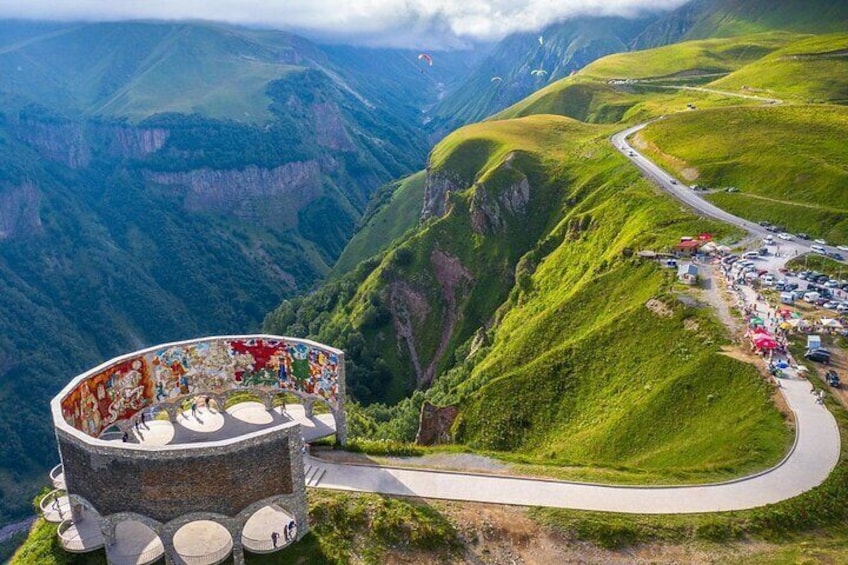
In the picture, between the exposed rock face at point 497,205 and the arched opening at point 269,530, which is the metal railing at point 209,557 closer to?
the arched opening at point 269,530

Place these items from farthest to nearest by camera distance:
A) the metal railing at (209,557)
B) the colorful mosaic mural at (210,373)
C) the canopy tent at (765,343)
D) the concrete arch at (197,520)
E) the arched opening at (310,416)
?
the canopy tent at (765,343) → the arched opening at (310,416) → the colorful mosaic mural at (210,373) → the metal railing at (209,557) → the concrete arch at (197,520)

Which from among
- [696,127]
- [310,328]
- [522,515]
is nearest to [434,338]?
[310,328]

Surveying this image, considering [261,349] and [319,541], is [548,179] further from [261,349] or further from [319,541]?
[319,541]

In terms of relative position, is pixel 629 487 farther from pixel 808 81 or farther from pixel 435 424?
pixel 808 81

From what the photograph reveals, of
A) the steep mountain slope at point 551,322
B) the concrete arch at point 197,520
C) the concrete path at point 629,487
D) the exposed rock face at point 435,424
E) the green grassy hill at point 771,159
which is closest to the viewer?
the concrete arch at point 197,520

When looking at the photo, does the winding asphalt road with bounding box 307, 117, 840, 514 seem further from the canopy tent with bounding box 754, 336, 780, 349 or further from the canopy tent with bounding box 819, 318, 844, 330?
the canopy tent with bounding box 819, 318, 844, 330

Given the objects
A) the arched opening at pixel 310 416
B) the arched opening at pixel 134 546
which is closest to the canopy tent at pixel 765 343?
the arched opening at pixel 310 416
